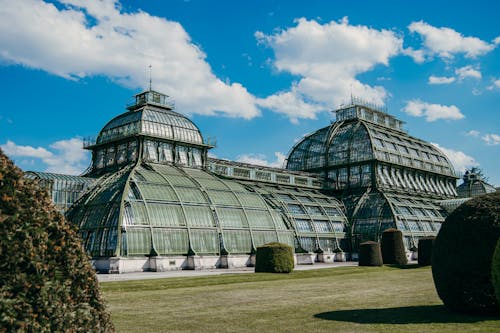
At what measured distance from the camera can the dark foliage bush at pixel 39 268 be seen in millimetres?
6055

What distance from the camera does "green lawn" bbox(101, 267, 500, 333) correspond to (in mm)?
15406

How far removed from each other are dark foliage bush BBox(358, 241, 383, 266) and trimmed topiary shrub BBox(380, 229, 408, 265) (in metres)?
3.05

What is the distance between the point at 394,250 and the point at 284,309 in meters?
38.5

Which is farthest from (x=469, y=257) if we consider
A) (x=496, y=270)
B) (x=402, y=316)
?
(x=402, y=316)

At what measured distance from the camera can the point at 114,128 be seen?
64312 millimetres

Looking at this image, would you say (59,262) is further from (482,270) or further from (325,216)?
(325,216)

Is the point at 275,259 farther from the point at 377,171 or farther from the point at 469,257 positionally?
the point at 377,171

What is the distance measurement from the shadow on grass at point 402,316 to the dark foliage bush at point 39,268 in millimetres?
11455

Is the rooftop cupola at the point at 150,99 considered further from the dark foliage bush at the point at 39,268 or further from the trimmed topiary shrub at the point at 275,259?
the dark foliage bush at the point at 39,268

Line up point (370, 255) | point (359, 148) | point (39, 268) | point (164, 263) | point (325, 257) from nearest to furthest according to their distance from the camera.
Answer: point (39, 268) < point (164, 263) < point (370, 255) < point (325, 257) < point (359, 148)

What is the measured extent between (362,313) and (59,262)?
13.7 m

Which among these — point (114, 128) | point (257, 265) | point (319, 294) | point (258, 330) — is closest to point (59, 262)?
point (258, 330)

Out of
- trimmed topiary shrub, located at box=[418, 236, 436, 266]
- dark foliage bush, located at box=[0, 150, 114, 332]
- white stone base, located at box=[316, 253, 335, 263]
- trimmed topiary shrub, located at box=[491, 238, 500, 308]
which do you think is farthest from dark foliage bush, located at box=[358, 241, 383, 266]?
dark foliage bush, located at box=[0, 150, 114, 332]

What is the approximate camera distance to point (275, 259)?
138 feet
